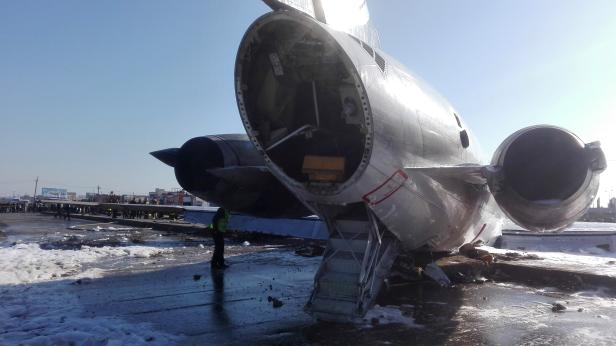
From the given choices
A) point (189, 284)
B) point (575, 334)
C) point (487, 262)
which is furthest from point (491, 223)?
point (189, 284)

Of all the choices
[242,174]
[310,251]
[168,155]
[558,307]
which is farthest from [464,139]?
[310,251]

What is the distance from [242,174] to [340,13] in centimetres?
352

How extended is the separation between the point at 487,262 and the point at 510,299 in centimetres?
284

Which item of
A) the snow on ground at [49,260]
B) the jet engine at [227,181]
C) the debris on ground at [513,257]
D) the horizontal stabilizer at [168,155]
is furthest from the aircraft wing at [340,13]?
the debris on ground at [513,257]

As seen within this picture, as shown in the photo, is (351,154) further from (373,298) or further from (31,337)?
(31,337)

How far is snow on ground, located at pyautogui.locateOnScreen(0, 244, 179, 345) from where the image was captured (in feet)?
17.1

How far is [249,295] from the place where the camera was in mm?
8242

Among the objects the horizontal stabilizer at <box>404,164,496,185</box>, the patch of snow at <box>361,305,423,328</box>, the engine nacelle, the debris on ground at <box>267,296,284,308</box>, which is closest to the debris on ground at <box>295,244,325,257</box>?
the debris on ground at <box>267,296,284,308</box>

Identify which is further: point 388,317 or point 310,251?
point 310,251

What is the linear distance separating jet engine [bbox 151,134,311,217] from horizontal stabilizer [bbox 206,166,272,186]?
20 millimetres

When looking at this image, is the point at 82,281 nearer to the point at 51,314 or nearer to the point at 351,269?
the point at 51,314

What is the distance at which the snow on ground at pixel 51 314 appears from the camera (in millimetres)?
5207

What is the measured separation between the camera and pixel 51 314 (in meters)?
6.29

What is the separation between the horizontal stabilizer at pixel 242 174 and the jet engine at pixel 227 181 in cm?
2
